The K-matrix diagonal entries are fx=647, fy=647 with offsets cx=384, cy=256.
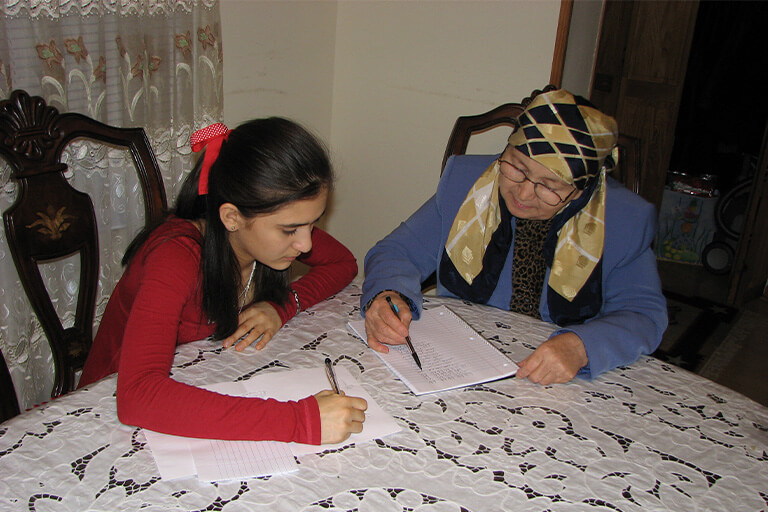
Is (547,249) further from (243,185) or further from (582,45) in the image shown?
(582,45)

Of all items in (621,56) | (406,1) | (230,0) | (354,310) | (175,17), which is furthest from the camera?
(621,56)

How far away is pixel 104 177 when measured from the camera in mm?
1771

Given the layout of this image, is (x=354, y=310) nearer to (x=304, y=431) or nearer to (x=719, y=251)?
(x=304, y=431)

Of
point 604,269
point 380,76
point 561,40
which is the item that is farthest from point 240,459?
point 380,76

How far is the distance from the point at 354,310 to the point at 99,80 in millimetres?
911

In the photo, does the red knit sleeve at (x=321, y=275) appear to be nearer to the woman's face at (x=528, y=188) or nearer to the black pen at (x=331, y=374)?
the black pen at (x=331, y=374)

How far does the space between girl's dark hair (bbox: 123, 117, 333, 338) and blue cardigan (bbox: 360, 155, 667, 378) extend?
307 millimetres

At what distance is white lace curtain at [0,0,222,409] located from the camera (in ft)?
5.05

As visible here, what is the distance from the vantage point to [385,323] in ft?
4.22

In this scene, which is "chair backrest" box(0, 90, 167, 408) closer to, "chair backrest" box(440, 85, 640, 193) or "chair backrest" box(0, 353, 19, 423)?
"chair backrest" box(0, 353, 19, 423)

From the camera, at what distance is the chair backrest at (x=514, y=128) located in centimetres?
174

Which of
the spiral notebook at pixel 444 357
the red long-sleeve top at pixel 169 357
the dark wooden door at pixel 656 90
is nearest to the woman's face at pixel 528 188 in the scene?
the spiral notebook at pixel 444 357

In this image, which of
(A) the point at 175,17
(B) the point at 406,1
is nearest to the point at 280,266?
(A) the point at 175,17

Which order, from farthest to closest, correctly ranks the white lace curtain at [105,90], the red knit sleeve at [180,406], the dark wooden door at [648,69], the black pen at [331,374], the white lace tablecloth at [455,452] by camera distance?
the dark wooden door at [648,69], the white lace curtain at [105,90], the black pen at [331,374], the red knit sleeve at [180,406], the white lace tablecloth at [455,452]
